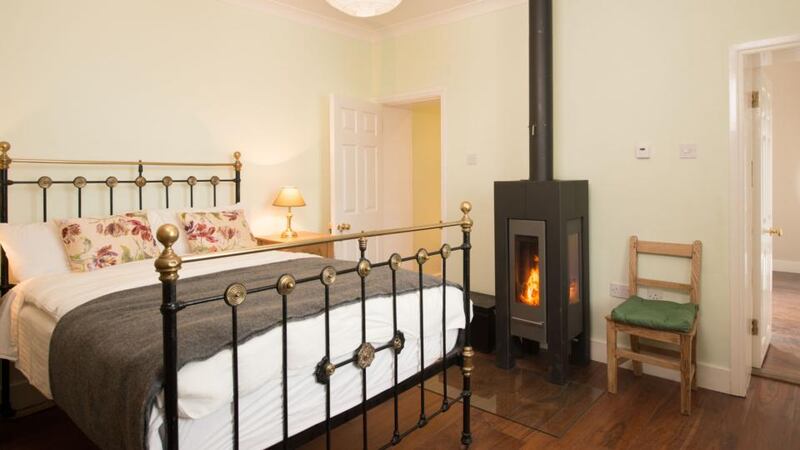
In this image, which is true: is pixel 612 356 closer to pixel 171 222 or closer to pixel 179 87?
pixel 171 222

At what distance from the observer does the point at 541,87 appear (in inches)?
134

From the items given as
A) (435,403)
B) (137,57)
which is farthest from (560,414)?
(137,57)

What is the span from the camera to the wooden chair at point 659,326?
109 inches

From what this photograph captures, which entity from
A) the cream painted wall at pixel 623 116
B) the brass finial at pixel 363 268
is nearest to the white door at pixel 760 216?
the cream painted wall at pixel 623 116

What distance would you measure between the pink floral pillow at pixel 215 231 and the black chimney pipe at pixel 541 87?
6.40 feet

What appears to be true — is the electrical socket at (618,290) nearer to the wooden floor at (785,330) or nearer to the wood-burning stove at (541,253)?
the wood-burning stove at (541,253)

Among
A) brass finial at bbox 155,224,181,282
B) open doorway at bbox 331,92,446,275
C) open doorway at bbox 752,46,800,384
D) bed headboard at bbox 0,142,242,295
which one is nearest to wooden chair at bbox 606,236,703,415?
open doorway at bbox 331,92,446,275

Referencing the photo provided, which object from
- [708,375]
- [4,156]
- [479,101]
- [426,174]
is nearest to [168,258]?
[4,156]

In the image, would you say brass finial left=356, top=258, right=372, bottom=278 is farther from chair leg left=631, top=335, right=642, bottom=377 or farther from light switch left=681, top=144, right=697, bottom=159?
light switch left=681, top=144, right=697, bottom=159

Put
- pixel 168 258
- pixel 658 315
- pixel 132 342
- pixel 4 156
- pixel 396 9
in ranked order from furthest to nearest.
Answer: pixel 396 9 → pixel 658 315 → pixel 4 156 → pixel 132 342 → pixel 168 258

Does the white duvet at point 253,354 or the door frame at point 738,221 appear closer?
the white duvet at point 253,354

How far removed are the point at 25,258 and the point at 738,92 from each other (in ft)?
12.8

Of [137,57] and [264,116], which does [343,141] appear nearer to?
[264,116]

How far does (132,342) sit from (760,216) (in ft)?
11.8
